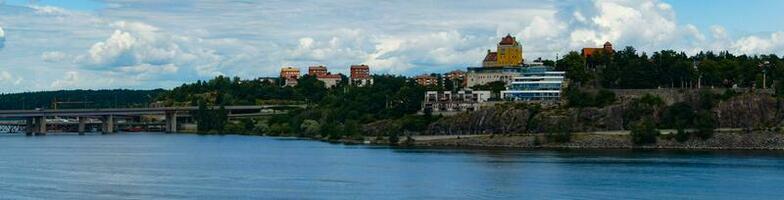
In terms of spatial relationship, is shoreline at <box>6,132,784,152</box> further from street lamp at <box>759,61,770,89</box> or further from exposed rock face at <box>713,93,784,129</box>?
street lamp at <box>759,61,770,89</box>

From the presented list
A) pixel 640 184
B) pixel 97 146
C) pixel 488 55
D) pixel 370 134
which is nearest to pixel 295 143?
pixel 370 134

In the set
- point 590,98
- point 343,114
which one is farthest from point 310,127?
point 590,98

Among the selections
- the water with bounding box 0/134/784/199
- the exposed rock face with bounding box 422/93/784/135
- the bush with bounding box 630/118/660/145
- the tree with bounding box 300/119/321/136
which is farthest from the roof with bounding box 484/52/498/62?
the bush with bounding box 630/118/660/145

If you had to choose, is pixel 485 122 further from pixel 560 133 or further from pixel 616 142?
pixel 616 142

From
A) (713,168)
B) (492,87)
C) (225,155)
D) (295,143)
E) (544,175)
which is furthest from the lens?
(492,87)

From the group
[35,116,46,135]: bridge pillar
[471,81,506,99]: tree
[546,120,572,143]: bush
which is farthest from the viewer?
[35,116,46,135]: bridge pillar

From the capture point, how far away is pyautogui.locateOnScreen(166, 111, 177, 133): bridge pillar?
6826 inches

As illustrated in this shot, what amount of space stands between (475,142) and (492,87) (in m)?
29.8

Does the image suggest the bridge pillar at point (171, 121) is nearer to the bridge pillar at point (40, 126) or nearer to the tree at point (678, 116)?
the bridge pillar at point (40, 126)

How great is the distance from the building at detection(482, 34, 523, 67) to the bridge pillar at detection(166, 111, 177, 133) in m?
42.6

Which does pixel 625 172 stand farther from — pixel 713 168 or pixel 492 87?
pixel 492 87

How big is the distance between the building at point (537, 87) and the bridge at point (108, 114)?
45221 mm

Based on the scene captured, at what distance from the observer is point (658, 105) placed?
116 metres

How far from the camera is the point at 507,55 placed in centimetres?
15850
